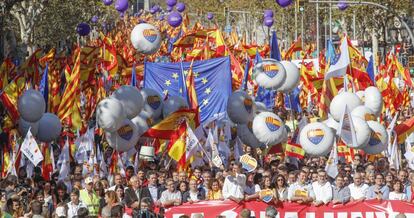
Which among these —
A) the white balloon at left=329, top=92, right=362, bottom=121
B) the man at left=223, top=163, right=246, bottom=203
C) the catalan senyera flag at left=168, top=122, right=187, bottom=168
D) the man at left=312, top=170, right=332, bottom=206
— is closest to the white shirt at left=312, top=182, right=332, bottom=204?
the man at left=312, top=170, right=332, bottom=206

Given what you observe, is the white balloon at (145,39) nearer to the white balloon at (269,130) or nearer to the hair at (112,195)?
the white balloon at (269,130)

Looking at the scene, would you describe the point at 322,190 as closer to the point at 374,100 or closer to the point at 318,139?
the point at 318,139

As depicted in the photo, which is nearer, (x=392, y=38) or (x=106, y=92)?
(x=106, y=92)

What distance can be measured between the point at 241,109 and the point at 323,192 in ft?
26.0

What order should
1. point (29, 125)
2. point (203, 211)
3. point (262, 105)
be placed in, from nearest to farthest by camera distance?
point (203, 211)
point (29, 125)
point (262, 105)

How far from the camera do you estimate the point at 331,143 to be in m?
22.6

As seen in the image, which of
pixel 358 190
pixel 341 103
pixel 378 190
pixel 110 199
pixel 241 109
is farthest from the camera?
pixel 241 109

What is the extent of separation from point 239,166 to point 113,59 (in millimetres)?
11162

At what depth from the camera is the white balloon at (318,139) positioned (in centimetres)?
2259

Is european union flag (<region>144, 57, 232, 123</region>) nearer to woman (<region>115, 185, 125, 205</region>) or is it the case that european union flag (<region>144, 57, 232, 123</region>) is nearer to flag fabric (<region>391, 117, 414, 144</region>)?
flag fabric (<region>391, 117, 414, 144</region>)

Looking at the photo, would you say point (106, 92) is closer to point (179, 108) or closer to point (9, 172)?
point (179, 108)

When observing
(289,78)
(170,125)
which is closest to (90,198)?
(170,125)

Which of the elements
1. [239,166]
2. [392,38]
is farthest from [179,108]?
[392,38]

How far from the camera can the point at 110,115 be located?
75.9 feet
